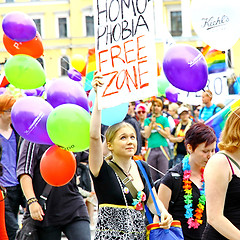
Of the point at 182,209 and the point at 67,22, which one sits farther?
the point at 67,22

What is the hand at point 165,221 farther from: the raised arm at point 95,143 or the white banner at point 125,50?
the white banner at point 125,50

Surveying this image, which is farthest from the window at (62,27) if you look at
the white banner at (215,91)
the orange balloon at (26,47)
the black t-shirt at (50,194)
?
the black t-shirt at (50,194)

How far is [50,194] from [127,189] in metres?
1.03

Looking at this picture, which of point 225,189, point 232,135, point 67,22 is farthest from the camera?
point 67,22

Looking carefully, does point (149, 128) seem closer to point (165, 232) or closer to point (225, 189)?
point (165, 232)

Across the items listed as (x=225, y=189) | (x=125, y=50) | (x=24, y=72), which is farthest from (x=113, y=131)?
(x=24, y=72)

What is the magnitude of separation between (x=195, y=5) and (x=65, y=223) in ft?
6.62

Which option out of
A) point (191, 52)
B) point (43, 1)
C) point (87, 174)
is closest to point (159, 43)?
point (43, 1)

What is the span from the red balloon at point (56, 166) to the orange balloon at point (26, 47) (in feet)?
4.23

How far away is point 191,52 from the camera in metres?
4.66

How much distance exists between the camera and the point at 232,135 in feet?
11.1

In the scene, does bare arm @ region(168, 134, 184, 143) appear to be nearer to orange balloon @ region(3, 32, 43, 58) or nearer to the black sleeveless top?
orange balloon @ region(3, 32, 43, 58)

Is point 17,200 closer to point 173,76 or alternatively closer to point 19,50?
point 19,50

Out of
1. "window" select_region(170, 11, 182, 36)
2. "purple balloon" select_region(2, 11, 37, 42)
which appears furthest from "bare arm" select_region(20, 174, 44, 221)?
"window" select_region(170, 11, 182, 36)
